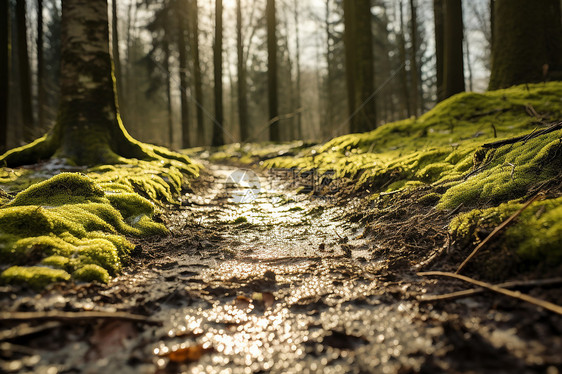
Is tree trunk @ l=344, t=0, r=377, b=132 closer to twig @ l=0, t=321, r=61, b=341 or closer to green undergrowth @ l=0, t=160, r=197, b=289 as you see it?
green undergrowth @ l=0, t=160, r=197, b=289

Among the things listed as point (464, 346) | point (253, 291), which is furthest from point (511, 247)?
point (253, 291)

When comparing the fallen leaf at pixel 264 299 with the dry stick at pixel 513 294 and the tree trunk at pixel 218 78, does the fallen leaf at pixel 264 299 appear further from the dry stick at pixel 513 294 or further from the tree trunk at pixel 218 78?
the tree trunk at pixel 218 78

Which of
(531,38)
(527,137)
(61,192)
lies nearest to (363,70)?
(531,38)

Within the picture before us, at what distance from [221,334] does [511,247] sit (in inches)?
67.8

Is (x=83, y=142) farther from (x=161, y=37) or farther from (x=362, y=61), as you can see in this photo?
(x=161, y=37)

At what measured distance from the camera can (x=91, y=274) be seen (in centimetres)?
201

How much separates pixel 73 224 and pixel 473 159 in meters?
3.99

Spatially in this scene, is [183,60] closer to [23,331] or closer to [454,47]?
[454,47]

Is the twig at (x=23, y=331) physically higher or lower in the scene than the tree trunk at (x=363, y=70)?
lower

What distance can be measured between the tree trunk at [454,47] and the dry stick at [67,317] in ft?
29.2

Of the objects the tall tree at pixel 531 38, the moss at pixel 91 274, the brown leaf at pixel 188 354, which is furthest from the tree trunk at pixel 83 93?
the tall tree at pixel 531 38

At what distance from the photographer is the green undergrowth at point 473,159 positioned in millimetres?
2088

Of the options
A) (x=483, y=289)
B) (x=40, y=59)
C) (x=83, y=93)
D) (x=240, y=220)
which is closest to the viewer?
(x=483, y=289)

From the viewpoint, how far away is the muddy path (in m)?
1.30
